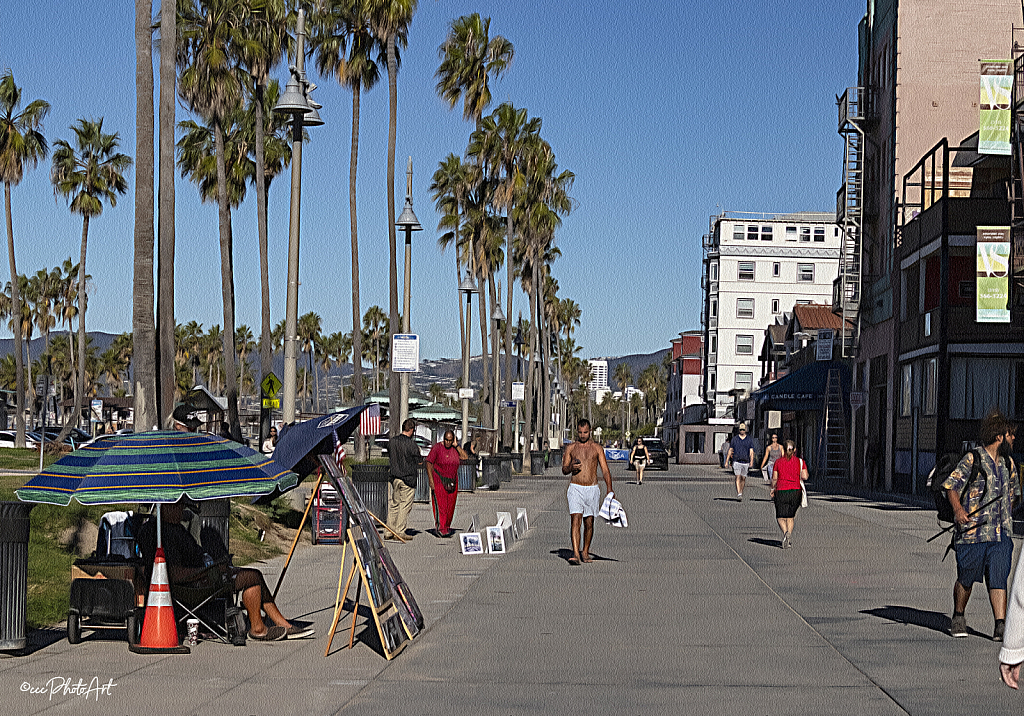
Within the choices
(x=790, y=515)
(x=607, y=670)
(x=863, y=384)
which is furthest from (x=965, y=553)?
(x=863, y=384)

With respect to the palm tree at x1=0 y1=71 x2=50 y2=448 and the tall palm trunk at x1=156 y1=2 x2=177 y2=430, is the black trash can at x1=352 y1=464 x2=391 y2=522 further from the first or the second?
the palm tree at x1=0 y1=71 x2=50 y2=448

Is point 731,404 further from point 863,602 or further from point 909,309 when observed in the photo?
point 863,602

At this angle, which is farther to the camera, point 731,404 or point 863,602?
point 731,404

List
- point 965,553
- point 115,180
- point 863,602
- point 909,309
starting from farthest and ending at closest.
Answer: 1. point 115,180
2. point 909,309
3. point 863,602
4. point 965,553

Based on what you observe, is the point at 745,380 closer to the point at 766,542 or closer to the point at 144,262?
the point at 766,542

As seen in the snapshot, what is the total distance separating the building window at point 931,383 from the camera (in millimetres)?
40188

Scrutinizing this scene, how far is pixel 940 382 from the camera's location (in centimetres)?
3878

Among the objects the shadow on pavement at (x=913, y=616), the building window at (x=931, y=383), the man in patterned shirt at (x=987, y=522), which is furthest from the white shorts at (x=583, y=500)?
the building window at (x=931, y=383)

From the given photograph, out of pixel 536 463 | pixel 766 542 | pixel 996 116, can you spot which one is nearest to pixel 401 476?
pixel 766 542

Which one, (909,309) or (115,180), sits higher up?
(115,180)

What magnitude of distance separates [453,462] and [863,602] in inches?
361

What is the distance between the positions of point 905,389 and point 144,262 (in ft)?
95.9

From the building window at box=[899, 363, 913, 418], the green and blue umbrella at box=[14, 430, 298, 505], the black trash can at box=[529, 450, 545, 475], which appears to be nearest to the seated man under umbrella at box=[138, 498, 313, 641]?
the green and blue umbrella at box=[14, 430, 298, 505]

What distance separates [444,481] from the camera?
69.4 ft
